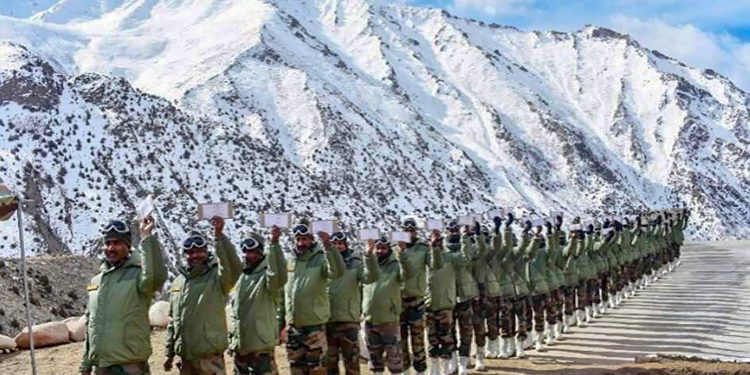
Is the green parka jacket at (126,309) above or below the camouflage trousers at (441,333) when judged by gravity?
above

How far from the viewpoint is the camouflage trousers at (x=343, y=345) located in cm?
982

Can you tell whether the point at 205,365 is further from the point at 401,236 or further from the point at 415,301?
the point at 415,301

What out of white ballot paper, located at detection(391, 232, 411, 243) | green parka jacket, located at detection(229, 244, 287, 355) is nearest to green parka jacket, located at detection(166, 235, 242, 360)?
green parka jacket, located at detection(229, 244, 287, 355)

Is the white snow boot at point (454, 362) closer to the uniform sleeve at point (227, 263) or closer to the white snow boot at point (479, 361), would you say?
the white snow boot at point (479, 361)

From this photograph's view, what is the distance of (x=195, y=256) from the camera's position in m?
7.91

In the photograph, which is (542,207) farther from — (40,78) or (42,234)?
(42,234)

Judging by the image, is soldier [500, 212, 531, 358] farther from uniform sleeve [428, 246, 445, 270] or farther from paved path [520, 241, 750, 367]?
uniform sleeve [428, 246, 445, 270]

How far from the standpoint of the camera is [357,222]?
60.1 m

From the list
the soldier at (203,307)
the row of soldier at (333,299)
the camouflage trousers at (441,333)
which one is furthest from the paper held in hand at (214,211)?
the camouflage trousers at (441,333)

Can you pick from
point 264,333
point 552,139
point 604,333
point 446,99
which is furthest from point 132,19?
point 264,333

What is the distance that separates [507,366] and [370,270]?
4813 mm

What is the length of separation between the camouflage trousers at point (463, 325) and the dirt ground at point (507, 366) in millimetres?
645

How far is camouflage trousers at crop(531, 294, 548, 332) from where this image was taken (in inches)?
648

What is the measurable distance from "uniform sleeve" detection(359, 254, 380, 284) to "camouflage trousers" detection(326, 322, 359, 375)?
541 millimetres
